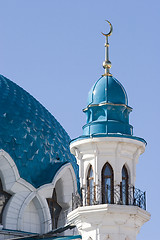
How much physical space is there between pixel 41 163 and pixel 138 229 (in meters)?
6.18

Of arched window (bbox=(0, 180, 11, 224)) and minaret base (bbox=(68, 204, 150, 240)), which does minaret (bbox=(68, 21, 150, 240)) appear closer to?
minaret base (bbox=(68, 204, 150, 240))

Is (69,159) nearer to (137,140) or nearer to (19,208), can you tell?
(19,208)

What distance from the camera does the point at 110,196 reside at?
17984mm

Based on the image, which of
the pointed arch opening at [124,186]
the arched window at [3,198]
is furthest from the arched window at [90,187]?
the arched window at [3,198]

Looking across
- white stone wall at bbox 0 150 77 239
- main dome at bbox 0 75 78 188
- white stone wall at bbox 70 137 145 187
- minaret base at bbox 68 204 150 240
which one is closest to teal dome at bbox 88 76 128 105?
white stone wall at bbox 70 137 145 187

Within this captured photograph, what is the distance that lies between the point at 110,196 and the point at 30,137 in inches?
249

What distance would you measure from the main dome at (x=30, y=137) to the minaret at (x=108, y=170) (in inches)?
185

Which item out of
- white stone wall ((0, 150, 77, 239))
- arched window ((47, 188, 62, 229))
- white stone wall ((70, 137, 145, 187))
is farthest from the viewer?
arched window ((47, 188, 62, 229))

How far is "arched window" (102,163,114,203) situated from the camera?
18.0 meters

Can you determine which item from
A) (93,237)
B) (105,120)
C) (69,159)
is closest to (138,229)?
(93,237)

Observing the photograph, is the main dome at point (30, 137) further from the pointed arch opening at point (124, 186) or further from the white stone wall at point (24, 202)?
the pointed arch opening at point (124, 186)

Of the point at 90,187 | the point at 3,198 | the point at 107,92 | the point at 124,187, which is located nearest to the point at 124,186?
the point at 124,187

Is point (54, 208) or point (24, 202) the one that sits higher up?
point (54, 208)

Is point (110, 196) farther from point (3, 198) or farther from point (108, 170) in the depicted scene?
Result: point (3, 198)
